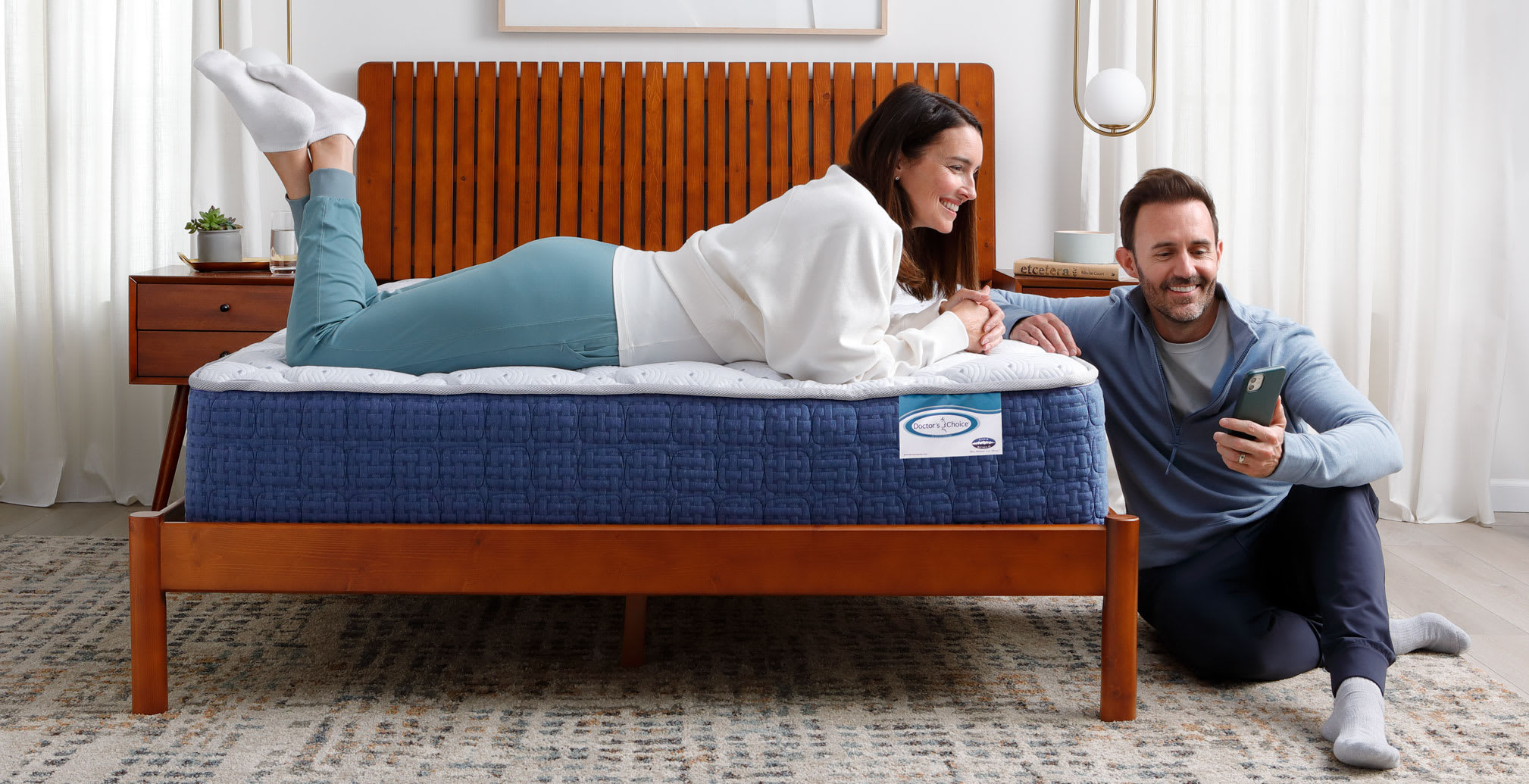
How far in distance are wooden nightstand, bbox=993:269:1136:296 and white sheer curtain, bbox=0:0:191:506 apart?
2310mm

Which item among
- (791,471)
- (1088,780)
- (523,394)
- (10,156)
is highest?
(10,156)

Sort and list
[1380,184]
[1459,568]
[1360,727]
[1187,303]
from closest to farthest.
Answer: [1360,727] < [1187,303] < [1459,568] < [1380,184]

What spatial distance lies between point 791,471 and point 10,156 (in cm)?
265

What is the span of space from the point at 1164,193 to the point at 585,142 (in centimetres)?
178

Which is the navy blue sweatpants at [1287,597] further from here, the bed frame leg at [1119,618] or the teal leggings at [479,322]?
the teal leggings at [479,322]

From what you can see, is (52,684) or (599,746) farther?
(52,684)

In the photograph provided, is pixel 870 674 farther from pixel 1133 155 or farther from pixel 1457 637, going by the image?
pixel 1133 155

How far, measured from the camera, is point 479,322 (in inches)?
70.2

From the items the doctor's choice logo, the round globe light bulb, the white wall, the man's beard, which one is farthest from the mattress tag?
the white wall

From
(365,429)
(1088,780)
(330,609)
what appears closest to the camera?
(1088,780)

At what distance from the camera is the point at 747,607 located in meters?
2.27

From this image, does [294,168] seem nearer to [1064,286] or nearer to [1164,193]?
[1164,193]

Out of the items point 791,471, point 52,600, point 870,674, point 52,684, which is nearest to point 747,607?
point 870,674

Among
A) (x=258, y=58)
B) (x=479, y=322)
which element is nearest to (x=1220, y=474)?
(x=479, y=322)
